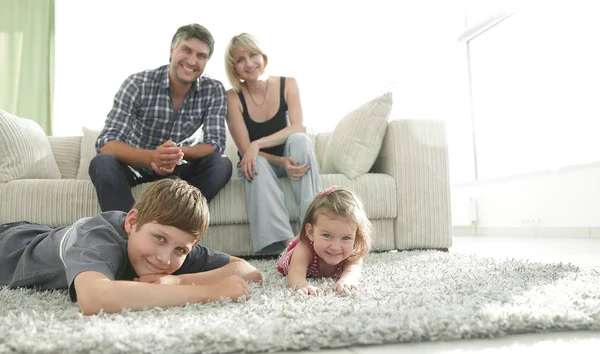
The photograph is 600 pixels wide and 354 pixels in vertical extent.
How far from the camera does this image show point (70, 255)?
1.02 m

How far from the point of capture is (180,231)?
1076mm

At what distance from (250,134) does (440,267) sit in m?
1.03

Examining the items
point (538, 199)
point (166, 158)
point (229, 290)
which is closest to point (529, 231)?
point (538, 199)

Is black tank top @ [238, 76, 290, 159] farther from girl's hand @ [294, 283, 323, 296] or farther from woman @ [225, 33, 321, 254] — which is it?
girl's hand @ [294, 283, 323, 296]

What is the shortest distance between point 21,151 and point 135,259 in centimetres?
135

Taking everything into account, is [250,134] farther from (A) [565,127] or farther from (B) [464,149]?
(B) [464,149]

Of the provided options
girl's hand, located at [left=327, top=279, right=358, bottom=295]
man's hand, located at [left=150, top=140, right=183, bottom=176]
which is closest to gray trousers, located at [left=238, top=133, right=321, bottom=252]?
man's hand, located at [left=150, top=140, right=183, bottom=176]

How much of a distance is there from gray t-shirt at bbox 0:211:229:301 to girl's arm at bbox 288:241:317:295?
0.59 ft

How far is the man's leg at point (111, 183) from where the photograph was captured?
185 cm

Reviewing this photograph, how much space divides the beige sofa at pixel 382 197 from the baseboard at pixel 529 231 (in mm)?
1361

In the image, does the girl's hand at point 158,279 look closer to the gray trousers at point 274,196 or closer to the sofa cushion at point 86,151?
the gray trousers at point 274,196


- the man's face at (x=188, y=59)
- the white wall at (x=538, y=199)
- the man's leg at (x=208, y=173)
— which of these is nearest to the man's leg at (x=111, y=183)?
the man's leg at (x=208, y=173)

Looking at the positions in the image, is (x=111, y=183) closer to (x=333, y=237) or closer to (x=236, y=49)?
(x=236, y=49)

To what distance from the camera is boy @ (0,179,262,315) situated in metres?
0.97
